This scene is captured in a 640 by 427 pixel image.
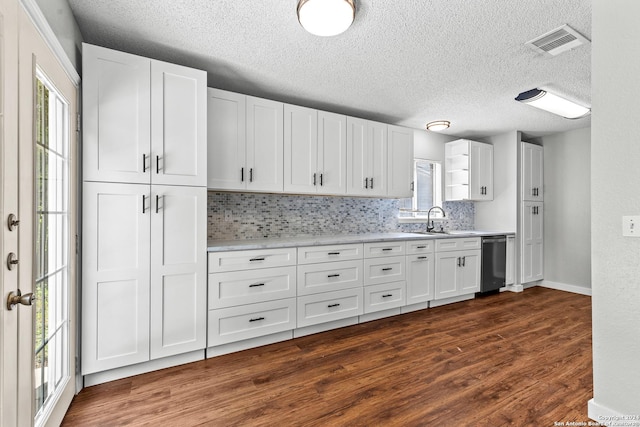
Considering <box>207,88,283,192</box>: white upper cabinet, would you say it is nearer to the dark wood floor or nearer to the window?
the dark wood floor

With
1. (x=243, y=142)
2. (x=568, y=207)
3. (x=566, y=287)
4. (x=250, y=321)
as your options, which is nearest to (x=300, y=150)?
(x=243, y=142)

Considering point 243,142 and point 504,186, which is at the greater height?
point 243,142

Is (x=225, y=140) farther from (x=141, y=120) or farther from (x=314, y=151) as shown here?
(x=314, y=151)

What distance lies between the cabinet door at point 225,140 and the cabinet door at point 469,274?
3086 millimetres

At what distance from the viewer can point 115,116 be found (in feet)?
7.13

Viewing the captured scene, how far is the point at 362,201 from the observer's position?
4.27 m

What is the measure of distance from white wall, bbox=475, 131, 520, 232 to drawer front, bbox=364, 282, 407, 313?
242 centimetres

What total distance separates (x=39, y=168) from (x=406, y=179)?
361 centimetres

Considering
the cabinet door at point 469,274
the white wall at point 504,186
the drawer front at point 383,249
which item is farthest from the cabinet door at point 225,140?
the white wall at point 504,186

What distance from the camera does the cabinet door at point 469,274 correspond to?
13.9ft

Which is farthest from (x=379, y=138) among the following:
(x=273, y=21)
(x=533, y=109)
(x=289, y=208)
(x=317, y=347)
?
(x=317, y=347)

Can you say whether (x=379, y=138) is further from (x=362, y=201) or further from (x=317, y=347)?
(x=317, y=347)

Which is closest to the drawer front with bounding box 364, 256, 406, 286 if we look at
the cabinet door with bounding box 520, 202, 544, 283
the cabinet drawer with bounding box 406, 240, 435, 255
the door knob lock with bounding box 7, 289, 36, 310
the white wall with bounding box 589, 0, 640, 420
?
the cabinet drawer with bounding box 406, 240, 435, 255

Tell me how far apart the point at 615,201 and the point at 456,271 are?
2607 millimetres
